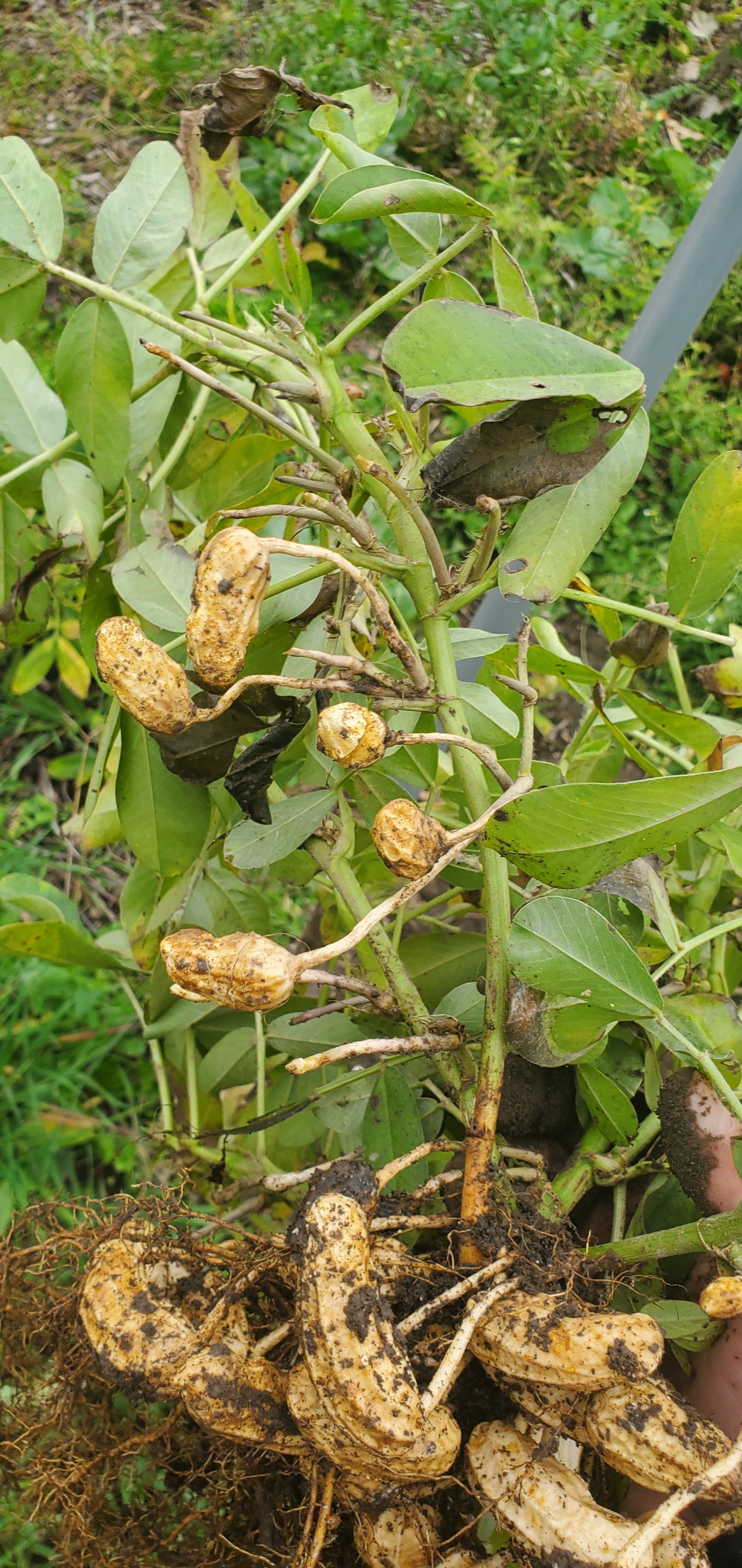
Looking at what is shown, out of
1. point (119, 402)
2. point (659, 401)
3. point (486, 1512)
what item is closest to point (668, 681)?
point (659, 401)

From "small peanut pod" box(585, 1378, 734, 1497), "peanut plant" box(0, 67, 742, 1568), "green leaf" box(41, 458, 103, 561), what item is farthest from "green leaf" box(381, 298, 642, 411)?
"small peanut pod" box(585, 1378, 734, 1497)

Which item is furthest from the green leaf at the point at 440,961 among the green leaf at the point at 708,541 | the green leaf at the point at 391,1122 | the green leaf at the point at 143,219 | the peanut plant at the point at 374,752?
the green leaf at the point at 143,219

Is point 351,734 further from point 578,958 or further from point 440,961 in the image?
point 440,961

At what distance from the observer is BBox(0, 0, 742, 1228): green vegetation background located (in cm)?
192

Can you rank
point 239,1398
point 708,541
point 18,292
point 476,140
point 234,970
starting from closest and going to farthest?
point 234,970, point 239,1398, point 708,541, point 18,292, point 476,140

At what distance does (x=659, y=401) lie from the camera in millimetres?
2061

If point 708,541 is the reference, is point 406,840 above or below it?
below

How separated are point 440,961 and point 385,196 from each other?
58 centimetres

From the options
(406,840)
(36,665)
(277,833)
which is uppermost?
(406,840)

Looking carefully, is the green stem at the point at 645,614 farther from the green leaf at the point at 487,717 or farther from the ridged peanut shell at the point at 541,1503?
the ridged peanut shell at the point at 541,1503

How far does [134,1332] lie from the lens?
68cm

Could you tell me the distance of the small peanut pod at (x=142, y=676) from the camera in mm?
570

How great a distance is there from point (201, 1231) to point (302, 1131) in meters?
0.13

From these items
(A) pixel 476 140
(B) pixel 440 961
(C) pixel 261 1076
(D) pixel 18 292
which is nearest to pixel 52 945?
(C) pixel 261 1076
